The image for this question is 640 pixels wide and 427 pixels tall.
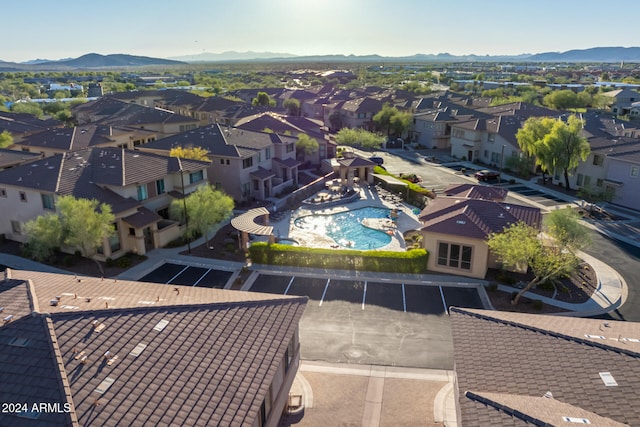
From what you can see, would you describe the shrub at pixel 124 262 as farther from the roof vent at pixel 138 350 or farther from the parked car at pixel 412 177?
the parked car at pixel 412 177

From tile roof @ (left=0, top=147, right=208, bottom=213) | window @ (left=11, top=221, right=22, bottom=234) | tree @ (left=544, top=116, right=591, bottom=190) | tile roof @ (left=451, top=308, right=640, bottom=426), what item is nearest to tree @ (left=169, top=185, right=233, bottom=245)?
tile roof @ (left=0, top=147, right=208, bottom=213)

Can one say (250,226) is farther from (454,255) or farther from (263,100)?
(263,100)

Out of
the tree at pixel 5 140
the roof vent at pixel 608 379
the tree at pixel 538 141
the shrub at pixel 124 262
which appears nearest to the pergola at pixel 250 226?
the shrub at pixel 124 262

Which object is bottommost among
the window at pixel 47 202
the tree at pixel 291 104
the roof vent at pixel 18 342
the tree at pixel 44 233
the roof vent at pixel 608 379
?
the tree at pixel 44 233

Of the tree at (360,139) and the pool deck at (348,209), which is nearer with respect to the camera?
the pool deck at (348,209)

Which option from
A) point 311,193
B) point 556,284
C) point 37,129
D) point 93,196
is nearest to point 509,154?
point 311,193

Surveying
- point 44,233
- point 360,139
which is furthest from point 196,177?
point 360,139

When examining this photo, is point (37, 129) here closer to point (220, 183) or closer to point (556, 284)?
point (220, 183)
